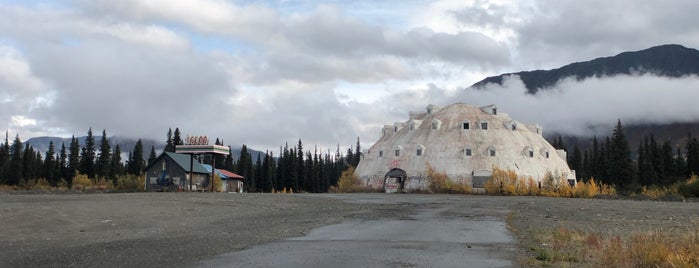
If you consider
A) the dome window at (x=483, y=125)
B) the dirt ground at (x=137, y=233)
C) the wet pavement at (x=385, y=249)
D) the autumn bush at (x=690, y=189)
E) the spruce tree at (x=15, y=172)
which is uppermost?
the dome window at (x=483, y=125)

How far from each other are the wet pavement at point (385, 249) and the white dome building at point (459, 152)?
57046mm

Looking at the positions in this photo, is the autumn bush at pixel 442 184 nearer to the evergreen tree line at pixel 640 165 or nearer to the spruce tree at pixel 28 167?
the evergreen tree line at pixel 640 165

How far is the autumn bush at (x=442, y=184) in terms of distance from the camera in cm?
7096

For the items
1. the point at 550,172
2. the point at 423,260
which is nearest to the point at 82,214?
the point at 423,260

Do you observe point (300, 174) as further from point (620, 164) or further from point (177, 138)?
point (620, 164)

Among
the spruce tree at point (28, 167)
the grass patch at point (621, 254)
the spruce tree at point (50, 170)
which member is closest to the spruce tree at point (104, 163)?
the spruce tree at point (50, 170)

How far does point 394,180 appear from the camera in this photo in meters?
77.7

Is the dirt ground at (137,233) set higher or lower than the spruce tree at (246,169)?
lower

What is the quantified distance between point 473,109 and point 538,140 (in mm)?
10637

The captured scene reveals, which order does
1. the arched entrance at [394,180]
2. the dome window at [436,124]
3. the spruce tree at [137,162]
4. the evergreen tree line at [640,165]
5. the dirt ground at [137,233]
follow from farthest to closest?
the spruce tree at [137,162] < the evergreen tree line at [640,165] < the dome window at [436,124] < the arched entrance at [394,180] < the dirt ground at [137,233]

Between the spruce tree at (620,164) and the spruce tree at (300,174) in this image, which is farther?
the spruce tree at (300,174)

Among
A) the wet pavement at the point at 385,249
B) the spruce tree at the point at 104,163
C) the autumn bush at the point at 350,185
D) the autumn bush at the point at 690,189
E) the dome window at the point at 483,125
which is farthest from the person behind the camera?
the spruce tree at the point at 104,163

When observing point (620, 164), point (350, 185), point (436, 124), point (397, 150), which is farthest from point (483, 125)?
point (620, 164)

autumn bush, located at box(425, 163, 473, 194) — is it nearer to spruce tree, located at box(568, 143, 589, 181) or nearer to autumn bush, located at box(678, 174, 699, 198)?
autumn bush, located at box(678, 174, 699, 198)
